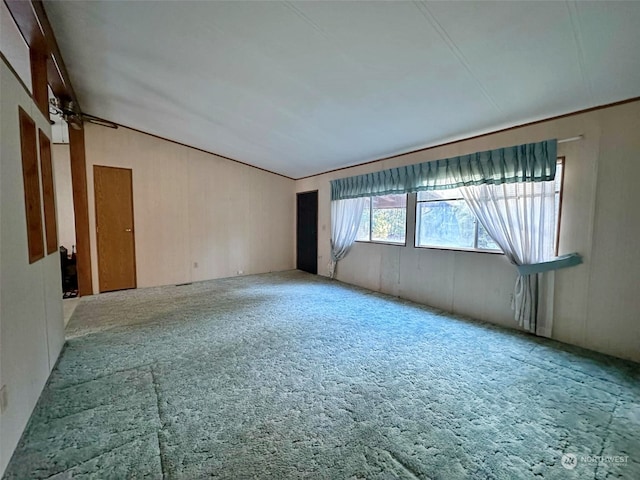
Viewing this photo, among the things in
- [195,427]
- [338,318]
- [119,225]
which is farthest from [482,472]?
[119,225]

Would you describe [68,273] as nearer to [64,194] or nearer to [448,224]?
[64,194]

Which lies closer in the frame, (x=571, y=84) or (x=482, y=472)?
(x=482, y=472)

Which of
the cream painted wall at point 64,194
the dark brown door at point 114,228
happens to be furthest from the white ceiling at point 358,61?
the cream painted wall at point 64,194

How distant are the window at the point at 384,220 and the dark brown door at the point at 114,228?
411 cm

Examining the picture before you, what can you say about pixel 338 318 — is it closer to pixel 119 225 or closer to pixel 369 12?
pixel 369 12

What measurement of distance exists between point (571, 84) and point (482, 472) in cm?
286

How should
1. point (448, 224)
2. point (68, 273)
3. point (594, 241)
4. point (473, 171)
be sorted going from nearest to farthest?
1. point (594, 241)
2. point (473, 171)
3. point (448, 224)
4. point (68, 273)

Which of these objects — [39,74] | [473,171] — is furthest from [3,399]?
[473,171]

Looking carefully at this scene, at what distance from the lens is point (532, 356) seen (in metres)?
2.54

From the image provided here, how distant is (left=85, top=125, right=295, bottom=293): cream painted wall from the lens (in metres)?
4.79

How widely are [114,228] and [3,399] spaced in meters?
3.94

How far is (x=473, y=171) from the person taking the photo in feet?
11.2

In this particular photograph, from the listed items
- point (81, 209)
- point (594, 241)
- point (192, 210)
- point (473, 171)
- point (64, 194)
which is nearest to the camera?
point (594, 241)

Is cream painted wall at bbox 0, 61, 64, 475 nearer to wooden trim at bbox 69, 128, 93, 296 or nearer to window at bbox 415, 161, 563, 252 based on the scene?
wooden trim at bbox 69, 128, 93, 296
